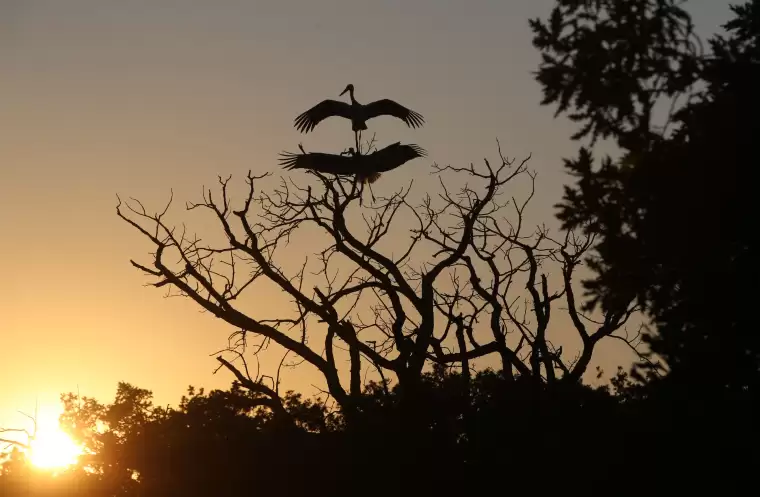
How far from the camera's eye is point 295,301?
61.1 ft

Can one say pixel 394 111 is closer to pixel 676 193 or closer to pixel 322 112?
pixel 322 112

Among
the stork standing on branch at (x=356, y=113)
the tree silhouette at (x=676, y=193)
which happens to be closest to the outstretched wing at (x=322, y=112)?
the stork standing on branch at (x=356, y=113)

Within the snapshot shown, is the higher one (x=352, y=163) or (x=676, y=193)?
(x=352, y=163)

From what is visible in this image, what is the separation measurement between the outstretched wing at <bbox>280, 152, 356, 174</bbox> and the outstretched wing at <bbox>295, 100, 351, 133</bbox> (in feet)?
4.23

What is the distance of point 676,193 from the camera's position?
1142 cm

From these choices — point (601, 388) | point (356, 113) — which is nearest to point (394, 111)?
point (356, 113)

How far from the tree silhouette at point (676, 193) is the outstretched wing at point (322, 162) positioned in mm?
7842

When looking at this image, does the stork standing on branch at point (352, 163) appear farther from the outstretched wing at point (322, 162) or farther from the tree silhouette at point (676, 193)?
the tree silhouette at point (676, 193)

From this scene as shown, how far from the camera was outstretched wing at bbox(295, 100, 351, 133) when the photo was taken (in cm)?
2091

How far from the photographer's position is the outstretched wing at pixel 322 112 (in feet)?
68.6

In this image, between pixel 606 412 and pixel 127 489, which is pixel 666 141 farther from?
pixel 127 489

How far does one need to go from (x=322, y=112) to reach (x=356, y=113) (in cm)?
72

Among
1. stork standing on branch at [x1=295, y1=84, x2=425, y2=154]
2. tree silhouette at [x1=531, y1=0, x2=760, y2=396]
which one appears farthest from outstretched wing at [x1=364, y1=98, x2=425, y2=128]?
tree silhouette at [x1=531, y1=0, x2=760, y2=396]

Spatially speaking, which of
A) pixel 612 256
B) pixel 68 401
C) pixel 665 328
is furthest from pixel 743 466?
pixel 68 401
